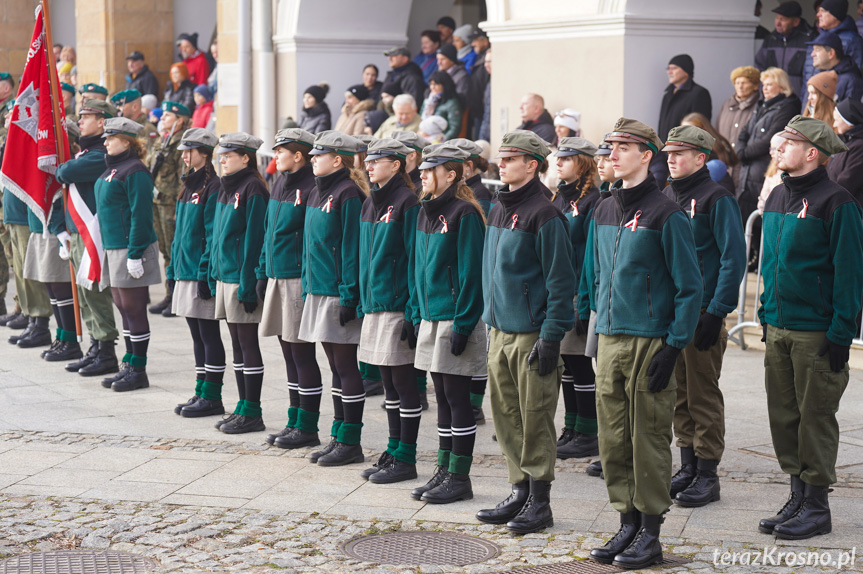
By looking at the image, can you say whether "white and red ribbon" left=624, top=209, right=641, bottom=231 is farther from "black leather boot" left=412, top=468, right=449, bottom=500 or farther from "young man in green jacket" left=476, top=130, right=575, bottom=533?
"black leather boot" left=412, top=468, right=449, bottom=500

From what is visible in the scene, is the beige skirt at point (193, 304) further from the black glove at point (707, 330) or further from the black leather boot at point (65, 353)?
the black glove at point (707, 330)

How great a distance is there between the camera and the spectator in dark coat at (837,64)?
392 inches

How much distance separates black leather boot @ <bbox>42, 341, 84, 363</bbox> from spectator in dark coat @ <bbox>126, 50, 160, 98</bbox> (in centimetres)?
1094

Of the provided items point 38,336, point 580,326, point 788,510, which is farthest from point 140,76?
point 788,510

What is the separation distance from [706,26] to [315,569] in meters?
7.96

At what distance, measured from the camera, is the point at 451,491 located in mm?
6391

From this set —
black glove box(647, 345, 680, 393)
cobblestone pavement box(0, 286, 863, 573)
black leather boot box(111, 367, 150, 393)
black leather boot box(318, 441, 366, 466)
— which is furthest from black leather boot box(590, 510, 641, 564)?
black leather boot box(111, 367, 150, 393)

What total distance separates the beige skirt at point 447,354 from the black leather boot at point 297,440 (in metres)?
1.43

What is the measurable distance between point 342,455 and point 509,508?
4.80 ft

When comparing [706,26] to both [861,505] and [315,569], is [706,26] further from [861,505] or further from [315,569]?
[315,569]

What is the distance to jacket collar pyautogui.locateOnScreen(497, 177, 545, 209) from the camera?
5.95 m

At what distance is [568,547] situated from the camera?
18.5ft

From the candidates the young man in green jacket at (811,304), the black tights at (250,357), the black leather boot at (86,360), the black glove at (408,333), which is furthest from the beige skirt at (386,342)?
the black leather boot at (86,360)

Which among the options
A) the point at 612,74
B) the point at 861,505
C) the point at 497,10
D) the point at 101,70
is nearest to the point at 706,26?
the point at 612,74
